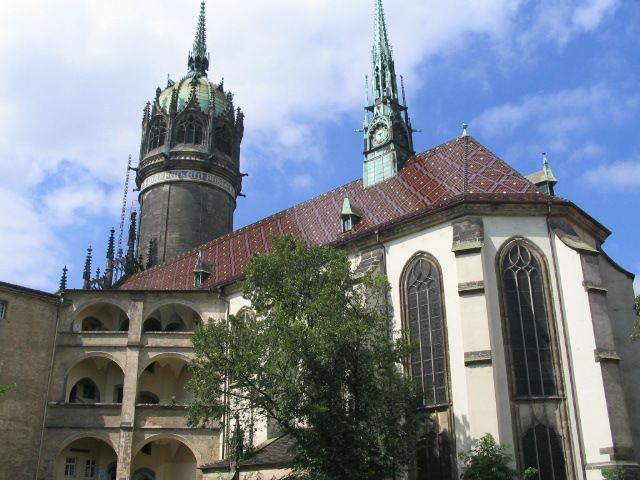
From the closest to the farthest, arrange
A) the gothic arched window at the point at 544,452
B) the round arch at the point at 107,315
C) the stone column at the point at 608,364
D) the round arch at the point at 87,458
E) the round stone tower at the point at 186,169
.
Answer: the stone column at the point at 608,364
the gothic arched window at the point at 544,452
the round arch at the point at 87,458
the round arch at the point at 107,315
the round stone tower at the point at 186,169

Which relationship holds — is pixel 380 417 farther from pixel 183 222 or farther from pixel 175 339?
pixel 183 222

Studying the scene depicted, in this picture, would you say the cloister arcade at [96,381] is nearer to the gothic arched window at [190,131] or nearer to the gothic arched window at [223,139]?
the gothic arched window at [190,131]

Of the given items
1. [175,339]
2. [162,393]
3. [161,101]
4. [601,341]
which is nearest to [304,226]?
[175,339]

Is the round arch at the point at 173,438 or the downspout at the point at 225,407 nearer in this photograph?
the downspout at the point at 225,407

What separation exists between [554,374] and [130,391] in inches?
656

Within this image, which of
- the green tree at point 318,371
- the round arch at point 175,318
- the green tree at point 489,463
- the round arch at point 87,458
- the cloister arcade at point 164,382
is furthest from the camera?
the round arch at point 175,318

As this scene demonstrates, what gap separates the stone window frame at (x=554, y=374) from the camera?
20.5m

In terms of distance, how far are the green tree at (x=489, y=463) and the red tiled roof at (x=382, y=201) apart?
8.03 metres

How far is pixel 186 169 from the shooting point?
146 feet

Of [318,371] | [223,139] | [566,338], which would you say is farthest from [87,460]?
[223,139]

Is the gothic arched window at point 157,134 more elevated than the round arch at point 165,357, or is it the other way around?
the gothic arched window at point 157,134

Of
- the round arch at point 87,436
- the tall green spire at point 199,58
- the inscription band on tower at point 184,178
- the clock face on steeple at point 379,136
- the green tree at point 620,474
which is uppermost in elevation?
the tall green spire at point 199,58

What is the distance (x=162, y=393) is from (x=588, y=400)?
19107 mm

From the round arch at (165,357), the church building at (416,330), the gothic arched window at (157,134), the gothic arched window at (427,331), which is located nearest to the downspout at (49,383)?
the church building at (416,330)
